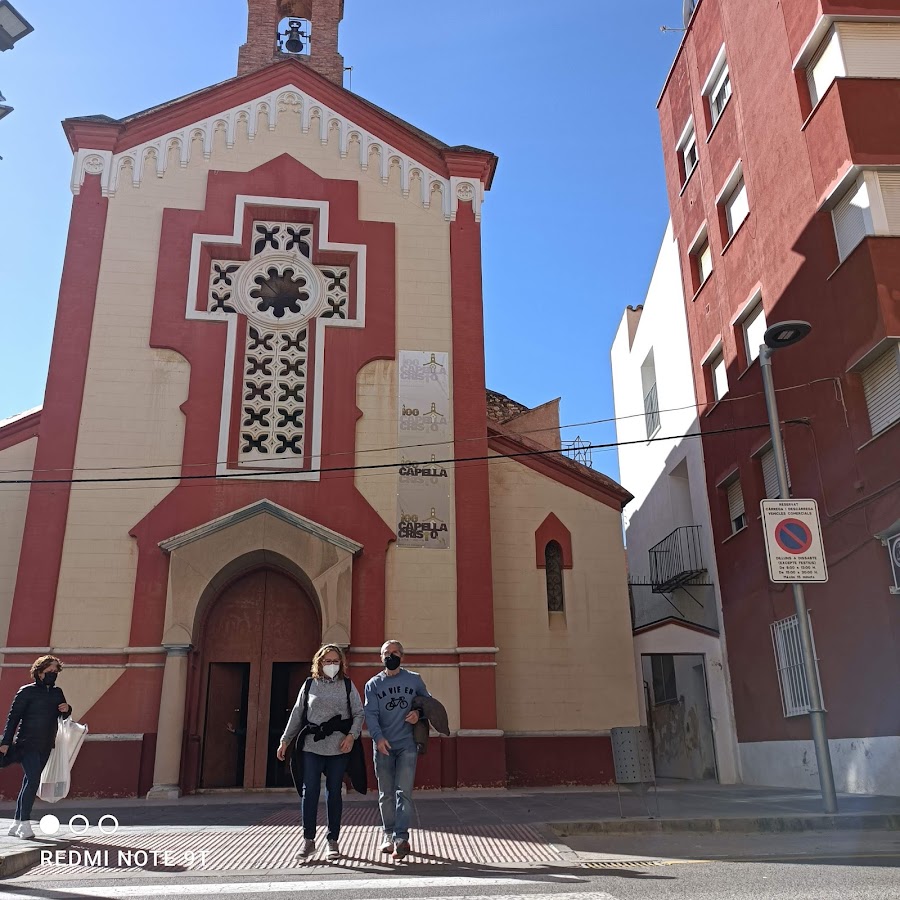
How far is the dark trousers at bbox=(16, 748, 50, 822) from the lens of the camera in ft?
28.9

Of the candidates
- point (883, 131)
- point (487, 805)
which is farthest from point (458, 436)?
point (883, 131)

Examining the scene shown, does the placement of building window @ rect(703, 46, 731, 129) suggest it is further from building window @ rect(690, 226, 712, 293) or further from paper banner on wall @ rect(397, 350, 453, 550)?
paper banner on wall @ rect(397, 350, 453, 550)

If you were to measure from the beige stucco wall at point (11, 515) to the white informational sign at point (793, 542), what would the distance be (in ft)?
39.8

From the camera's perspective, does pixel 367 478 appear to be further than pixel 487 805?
Yes

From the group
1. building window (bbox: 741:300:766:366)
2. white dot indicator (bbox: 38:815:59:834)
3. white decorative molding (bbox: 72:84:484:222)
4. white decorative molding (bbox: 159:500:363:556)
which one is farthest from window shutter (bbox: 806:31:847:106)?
white dot indicator (bbox: 38:815:59:834)

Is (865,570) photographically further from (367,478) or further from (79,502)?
(79,502)

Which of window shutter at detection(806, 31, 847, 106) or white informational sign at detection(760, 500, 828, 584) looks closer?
white informational sign at detection(760, 500, 828, 584)

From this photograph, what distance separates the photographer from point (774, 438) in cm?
1145

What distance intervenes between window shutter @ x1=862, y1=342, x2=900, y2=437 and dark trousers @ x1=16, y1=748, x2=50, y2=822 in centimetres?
1097

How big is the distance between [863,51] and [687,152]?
290 inches

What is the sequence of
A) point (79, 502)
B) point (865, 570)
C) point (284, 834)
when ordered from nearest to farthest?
point (284, 834)
point (865, 570)
point (79, 502)

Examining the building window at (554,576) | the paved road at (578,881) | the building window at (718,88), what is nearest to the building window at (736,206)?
the building window at (718,88)

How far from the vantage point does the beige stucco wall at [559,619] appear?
16.4m

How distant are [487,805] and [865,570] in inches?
238
